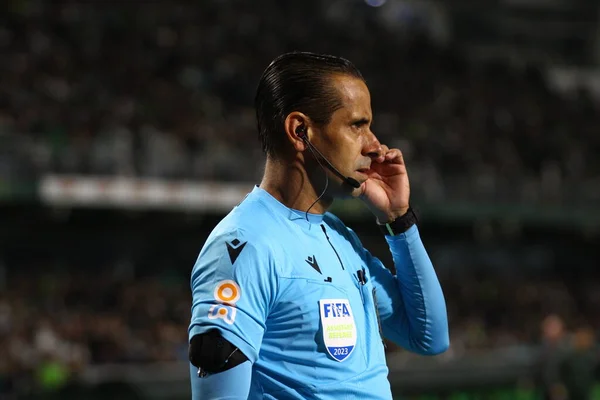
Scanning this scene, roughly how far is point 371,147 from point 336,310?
0.43 m

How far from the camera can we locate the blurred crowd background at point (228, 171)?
39.4ft

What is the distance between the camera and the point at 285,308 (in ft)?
6.82

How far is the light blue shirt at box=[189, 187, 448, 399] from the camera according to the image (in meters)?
1.97

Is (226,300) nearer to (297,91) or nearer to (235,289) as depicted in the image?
(235,289)

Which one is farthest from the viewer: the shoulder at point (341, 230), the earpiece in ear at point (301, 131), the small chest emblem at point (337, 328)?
the shoulder at point (341, 230)

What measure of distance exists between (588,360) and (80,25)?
30.8 feet

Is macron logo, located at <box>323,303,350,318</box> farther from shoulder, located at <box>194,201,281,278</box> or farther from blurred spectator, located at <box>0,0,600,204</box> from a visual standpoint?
blurred spectator, located at <box>0,0,600,204</box>

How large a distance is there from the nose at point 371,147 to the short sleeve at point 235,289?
16.0 inches

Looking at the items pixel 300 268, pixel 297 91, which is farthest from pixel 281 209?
pixel 297 91

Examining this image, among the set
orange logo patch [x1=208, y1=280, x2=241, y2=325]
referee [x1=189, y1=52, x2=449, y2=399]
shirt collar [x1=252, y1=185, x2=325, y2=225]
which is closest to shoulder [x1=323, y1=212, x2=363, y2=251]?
referee [x1=189, y1=52, x2=449, y2=399]

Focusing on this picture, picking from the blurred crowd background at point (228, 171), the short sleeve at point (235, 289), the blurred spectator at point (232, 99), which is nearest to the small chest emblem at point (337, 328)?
the short sleeve at point (235, 289)

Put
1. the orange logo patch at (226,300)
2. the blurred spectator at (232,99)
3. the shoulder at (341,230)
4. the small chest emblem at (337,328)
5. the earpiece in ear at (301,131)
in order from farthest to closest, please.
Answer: the blurred spectator at (232,99), the shoulder at (341,230), the earpiece in ear at (301,131), the small chest emblem at (337,328), the orange logo patch at (226,300)

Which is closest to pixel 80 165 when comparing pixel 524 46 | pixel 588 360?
pixel 588 360

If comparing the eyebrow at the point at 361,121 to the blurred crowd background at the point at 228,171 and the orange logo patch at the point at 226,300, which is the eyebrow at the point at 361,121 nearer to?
the orange logo patch at the point at 226,300
